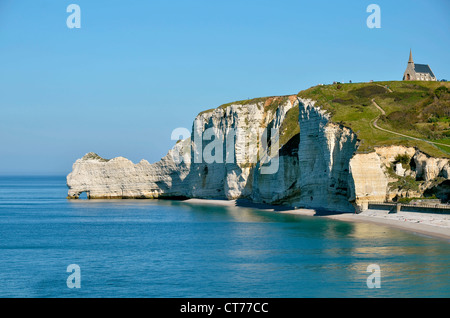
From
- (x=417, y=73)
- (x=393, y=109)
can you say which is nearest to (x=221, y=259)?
(x=393, y=109)

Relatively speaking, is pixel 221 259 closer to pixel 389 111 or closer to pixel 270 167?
pixel 270 167

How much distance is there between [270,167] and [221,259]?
41.9 metres

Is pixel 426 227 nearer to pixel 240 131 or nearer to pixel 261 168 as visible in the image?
pixel 261 168

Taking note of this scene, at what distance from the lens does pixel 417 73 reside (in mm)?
101250

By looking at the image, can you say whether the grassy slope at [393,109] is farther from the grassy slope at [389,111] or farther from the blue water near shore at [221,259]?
the blue water near shore at [221,259]

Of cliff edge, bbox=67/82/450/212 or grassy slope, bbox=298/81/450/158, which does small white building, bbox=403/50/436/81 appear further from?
cliff edge, bbox=67/82/450/212

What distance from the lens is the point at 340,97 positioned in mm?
77438

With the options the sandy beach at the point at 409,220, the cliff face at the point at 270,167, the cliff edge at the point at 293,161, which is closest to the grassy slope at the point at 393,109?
the cliff edge at the point at 293,161

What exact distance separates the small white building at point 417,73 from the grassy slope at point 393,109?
50.6ft

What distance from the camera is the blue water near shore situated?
29578 millimetres

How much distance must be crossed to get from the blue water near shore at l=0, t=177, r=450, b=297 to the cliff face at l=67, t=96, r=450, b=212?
23.6ft
